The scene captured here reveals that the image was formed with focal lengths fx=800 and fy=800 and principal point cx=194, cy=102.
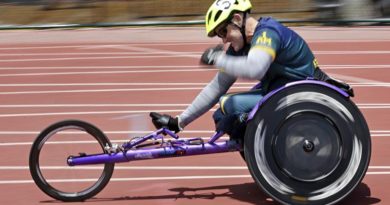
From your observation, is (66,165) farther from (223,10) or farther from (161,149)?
(223,10)

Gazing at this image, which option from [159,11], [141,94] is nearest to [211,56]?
[141,94]

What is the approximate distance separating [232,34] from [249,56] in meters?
0.32

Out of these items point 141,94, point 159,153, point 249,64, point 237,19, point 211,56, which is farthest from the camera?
point 141,94

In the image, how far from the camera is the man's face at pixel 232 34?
5.14 meters

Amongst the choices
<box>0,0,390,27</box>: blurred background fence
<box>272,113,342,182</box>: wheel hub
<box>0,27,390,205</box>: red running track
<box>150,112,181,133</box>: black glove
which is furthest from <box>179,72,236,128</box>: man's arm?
<box>0,0,390,27</box>: blurred background fence

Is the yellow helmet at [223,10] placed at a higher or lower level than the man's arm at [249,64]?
higher

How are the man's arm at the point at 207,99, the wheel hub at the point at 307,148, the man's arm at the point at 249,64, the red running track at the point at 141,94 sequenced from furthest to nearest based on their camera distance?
the red running track at the point at 141,94, the man's arm at the point at 207,99, the wheel hub at the point at 307,148, the man's arm at the point at 249,64

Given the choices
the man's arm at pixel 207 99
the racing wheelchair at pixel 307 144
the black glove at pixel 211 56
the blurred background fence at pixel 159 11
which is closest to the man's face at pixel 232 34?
the black glove at pixel 211 56

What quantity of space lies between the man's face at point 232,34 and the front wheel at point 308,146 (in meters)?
0.47

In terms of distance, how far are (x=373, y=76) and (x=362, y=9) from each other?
6558 millimetres

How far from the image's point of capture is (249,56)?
16.1ft

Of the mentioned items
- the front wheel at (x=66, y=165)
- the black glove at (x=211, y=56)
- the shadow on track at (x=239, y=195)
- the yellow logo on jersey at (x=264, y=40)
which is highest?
the yellow logo on jersey at (x=264, y=40)

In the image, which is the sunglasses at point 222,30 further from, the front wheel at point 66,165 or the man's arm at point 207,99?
the front wheel at point 66,165

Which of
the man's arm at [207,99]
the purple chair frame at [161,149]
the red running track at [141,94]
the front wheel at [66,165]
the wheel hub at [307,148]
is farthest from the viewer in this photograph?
the red running track at [141,94]
